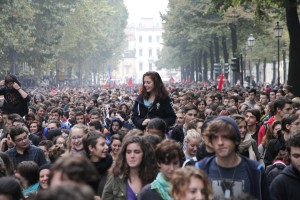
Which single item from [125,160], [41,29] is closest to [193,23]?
[41,29]

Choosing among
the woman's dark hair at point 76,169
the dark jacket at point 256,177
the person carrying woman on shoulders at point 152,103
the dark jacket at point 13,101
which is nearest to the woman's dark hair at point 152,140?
the dark jacket at point 256,177

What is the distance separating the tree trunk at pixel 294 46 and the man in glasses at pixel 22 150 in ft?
57.4

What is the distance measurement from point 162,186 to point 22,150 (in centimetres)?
465

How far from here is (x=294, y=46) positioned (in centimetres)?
2855

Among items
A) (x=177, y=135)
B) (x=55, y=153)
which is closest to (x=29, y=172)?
(x=55, y=153)

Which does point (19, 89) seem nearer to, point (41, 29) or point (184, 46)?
point (41, 29)

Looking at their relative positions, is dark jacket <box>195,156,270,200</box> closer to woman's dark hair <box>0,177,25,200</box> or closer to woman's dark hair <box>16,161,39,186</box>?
woman's dark hair <box>0,177,25,200</box>

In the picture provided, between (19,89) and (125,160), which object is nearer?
(125,160)

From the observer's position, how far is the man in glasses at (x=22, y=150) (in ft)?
37.5

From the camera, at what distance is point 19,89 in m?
16.2

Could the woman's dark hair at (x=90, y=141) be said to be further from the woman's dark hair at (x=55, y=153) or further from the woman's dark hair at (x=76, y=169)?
the woman's dark hair at (x=76, y=169)

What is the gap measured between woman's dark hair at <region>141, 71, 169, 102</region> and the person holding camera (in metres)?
4.87

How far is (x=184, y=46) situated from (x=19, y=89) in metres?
59.1

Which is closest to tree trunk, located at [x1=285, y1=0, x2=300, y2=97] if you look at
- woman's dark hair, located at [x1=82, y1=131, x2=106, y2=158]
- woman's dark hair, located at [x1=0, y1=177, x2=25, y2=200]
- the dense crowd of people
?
the dense crowd of people
